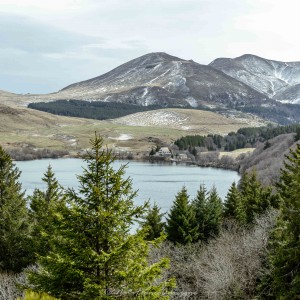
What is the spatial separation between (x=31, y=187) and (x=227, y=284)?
251 feet

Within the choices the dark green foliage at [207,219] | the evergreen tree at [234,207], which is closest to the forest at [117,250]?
the dark green foliage at [207,219]

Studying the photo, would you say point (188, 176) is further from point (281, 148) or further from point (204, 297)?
point (204, 297)

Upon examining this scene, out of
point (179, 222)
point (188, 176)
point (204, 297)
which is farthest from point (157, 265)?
point (188, 176)

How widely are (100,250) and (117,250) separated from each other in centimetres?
56

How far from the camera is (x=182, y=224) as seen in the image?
126 ft

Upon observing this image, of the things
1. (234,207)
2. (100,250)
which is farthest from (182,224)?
(100,250)

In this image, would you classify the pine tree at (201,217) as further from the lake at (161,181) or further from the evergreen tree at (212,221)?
the lake at (161,181)

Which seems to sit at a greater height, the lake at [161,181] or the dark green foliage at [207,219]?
the dark green foliage at [207,219]

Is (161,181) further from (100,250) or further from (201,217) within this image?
(100,250)

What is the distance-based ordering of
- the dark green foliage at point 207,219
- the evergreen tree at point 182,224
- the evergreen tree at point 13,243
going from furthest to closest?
the dark green foliage at point 207,219 → the evergreen tree at point 182,224 → the evergreen tree at point 13,243

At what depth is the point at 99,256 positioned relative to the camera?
37.6ft

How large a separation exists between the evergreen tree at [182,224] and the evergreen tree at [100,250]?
25639mm

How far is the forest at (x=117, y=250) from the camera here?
11.8m

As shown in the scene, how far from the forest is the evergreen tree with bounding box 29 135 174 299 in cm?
3
